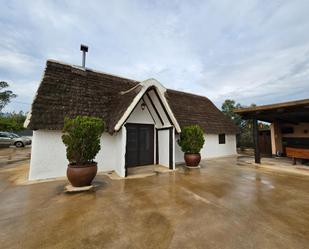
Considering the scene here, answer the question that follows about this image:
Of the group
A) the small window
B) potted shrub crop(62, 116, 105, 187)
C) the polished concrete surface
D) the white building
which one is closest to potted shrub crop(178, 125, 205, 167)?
the white building

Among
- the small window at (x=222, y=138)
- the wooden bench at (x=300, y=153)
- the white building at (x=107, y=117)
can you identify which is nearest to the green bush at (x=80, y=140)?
the white building at (x=107, y=117)

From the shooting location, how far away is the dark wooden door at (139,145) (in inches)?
336

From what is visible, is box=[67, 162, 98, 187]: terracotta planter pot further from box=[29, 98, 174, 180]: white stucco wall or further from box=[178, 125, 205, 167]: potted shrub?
box=[178, 125, 205, 167]: potted shrub

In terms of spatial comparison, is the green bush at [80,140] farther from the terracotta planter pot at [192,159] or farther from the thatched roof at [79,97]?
the terracotta planter pot at [192,159]

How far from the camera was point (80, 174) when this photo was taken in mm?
5043

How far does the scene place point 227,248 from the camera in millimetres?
2365

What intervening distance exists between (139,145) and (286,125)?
12768mm

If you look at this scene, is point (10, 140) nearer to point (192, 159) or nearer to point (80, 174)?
point (80, 174)

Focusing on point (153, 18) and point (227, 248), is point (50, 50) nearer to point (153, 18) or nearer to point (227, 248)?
point (153, 18)

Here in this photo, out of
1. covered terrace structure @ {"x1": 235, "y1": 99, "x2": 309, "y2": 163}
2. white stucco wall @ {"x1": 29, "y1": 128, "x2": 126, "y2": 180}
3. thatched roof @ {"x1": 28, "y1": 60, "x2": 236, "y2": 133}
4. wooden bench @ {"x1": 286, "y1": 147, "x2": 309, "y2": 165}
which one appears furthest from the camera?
wooden bench @ {"x1": 286, "y1": 147, "x2": 309, "y2": 165}

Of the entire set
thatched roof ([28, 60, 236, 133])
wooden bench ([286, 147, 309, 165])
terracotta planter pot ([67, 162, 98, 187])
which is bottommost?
terracotta planter pot ([67, 162, 98, 187])

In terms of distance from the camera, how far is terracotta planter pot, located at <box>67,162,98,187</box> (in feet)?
16.5

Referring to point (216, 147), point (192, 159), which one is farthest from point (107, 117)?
point (216, 147)

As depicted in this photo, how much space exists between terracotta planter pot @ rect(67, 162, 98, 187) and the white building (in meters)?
1.78
